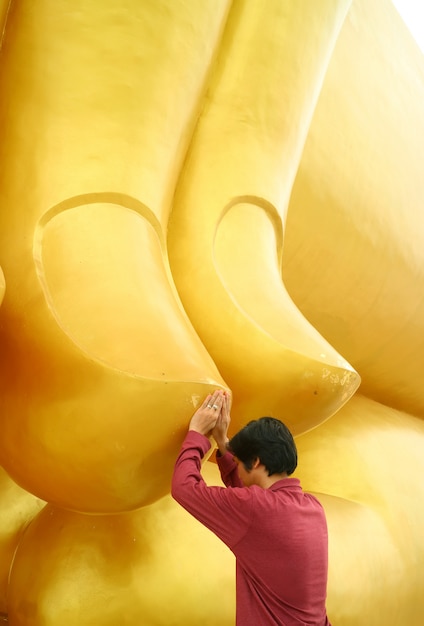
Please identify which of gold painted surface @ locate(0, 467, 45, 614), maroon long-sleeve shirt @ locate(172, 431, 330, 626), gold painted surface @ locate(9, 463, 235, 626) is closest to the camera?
maroon long-sleeve shirt @ locate(172, 431, 330, 626)

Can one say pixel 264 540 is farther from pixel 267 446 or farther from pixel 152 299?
pixel 152 299

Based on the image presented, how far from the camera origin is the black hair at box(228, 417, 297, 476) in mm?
1083

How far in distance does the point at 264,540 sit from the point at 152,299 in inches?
15.0

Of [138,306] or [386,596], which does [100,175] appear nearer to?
[138,306]

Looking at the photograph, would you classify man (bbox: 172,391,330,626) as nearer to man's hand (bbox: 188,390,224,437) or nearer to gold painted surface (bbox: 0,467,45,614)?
man's hand (bbox: 188,390,224,437)

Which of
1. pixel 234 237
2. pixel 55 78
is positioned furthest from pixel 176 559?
pixel 55 78

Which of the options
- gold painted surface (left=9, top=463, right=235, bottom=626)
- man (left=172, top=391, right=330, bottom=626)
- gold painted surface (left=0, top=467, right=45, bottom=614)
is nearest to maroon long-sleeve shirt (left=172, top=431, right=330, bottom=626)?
man (left=172, top=391, right=330, bottom=626)

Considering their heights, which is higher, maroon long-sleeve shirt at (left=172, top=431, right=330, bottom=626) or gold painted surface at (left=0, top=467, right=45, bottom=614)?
maroon long-sleeve shirt at (left=172, top=431, right=330, bottom=626)

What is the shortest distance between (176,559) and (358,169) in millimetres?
1070

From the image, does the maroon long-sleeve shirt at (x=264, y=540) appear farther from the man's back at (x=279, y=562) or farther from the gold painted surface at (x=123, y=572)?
the gold painted surface at (x=123, y=572)

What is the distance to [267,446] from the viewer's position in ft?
3.57

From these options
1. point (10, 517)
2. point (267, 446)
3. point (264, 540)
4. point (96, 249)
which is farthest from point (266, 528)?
point (10, 517)

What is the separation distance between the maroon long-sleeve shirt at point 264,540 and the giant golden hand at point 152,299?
0.33 feet

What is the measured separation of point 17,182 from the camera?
125cm
